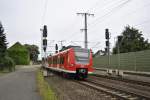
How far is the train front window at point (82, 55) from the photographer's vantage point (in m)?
25.1

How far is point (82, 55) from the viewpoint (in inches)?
1000

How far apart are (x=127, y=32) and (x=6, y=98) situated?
210ft

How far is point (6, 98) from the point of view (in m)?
11.6

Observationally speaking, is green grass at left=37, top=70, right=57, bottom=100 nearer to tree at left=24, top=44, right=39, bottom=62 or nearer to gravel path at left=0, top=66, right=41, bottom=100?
gravel path at left=0, top=66, right=41, bottom=100

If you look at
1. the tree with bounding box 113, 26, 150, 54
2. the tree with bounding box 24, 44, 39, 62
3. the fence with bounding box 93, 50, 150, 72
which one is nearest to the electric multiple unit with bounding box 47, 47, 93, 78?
the fence with bounding box 93, 50, 150, 72

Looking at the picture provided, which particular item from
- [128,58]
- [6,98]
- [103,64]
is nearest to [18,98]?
[6,98]

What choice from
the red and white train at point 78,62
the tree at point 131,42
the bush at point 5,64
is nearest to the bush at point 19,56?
the tree at point 131,42

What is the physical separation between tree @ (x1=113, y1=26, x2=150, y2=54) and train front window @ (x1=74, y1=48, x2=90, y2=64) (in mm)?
37795

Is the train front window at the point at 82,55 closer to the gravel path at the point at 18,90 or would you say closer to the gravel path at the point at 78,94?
the gravel path at the point at 18,90

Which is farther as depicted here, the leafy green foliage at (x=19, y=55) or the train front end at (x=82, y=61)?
the leafy green foliage at (x=19, y=55)

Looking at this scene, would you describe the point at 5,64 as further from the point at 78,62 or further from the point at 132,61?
the point at 78,62

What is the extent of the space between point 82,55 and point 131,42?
4368 cm

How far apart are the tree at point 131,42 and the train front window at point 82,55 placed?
37.8 m

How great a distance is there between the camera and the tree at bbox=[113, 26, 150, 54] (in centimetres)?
6562
